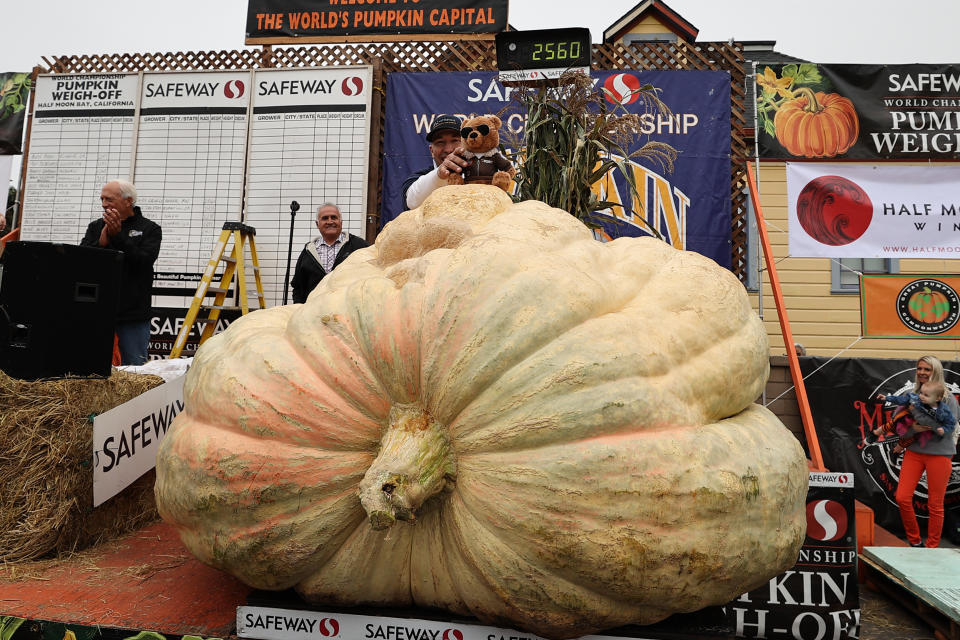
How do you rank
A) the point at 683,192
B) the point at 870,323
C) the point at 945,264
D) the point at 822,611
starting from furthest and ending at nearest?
the point at 945,264
the point at 683,192
the point at 870,323
the point at 822,611

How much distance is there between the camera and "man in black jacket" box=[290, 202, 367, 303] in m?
4.05

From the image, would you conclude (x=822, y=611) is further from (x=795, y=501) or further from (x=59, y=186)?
(x=59, y=186)

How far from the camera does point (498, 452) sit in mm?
1155

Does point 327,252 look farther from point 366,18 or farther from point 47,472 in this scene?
point 366,18

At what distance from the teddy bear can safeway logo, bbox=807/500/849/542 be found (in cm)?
152

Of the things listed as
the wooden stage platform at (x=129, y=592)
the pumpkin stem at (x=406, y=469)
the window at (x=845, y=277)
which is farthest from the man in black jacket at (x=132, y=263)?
the window at (x=845, y=277)

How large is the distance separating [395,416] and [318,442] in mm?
160

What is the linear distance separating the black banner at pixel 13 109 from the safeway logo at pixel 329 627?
8047 mm

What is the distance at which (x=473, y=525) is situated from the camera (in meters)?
1.17

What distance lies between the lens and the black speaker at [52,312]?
192 cm

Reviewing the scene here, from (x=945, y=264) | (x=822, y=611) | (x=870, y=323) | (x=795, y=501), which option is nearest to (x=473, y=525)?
(x=795, y=501)

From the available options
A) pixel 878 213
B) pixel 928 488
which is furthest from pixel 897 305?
pixel 928 488

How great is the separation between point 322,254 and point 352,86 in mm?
2905

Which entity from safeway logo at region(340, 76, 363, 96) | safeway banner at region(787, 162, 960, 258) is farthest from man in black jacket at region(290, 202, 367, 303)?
safeway banner at region(787, 162, 960, 258)
